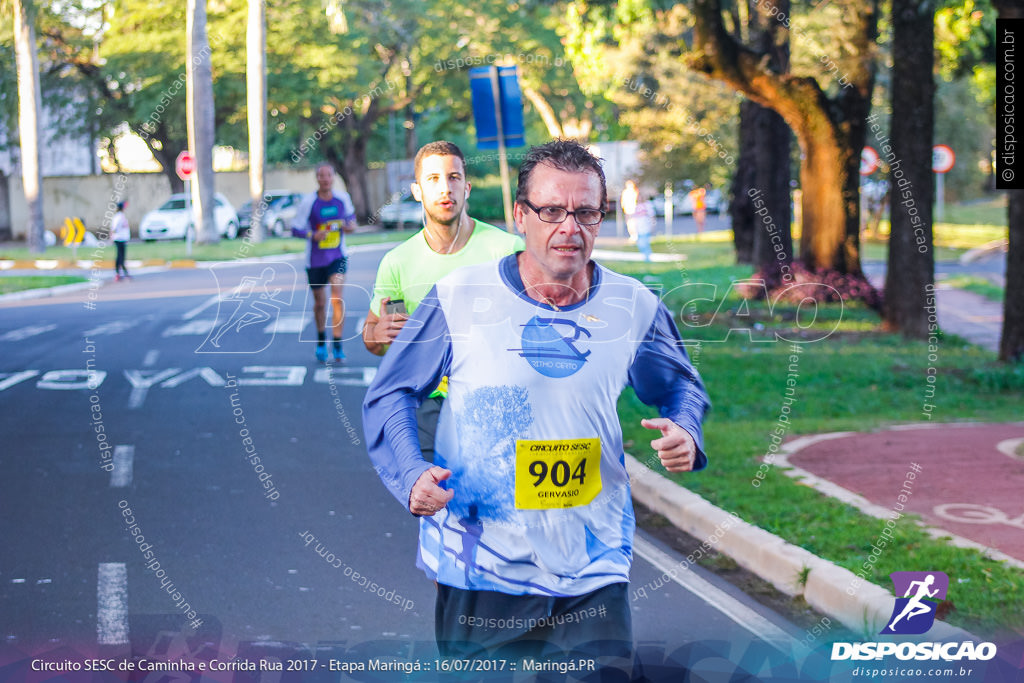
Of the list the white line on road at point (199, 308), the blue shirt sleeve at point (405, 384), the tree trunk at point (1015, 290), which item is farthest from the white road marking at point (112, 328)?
the blue shirt sleeve at point (405, 384)

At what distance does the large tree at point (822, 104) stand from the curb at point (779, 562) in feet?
31.8

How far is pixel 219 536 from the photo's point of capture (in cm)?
715

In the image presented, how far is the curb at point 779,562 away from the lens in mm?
5539

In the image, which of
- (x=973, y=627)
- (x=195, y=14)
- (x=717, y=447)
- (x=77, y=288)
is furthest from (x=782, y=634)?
(x=195, y=14)

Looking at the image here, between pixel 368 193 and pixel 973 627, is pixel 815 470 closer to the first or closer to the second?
pixel 973 627

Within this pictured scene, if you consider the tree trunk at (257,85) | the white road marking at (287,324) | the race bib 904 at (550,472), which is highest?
the tree trunk at (257,85)

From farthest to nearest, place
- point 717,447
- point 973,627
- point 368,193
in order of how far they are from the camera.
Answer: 1. point 368,193
2. point 717,447
3. point 973,627

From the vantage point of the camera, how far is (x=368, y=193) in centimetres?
4978

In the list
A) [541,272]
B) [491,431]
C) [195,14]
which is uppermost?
[195,14]

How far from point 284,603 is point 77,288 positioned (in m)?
18.8

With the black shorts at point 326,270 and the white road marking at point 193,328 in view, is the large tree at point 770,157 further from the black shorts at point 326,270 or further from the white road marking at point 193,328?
the black shorts at point 326,270

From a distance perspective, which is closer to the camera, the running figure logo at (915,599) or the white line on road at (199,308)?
the running figure logo at (915,599)

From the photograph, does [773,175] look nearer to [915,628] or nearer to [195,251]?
[195,251]

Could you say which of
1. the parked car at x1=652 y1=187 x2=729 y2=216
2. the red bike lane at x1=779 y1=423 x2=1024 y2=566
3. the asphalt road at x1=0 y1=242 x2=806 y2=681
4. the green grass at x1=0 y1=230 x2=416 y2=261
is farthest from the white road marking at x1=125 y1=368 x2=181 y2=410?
the parked car at x1=652 y1=187 x2=729 y2=216
